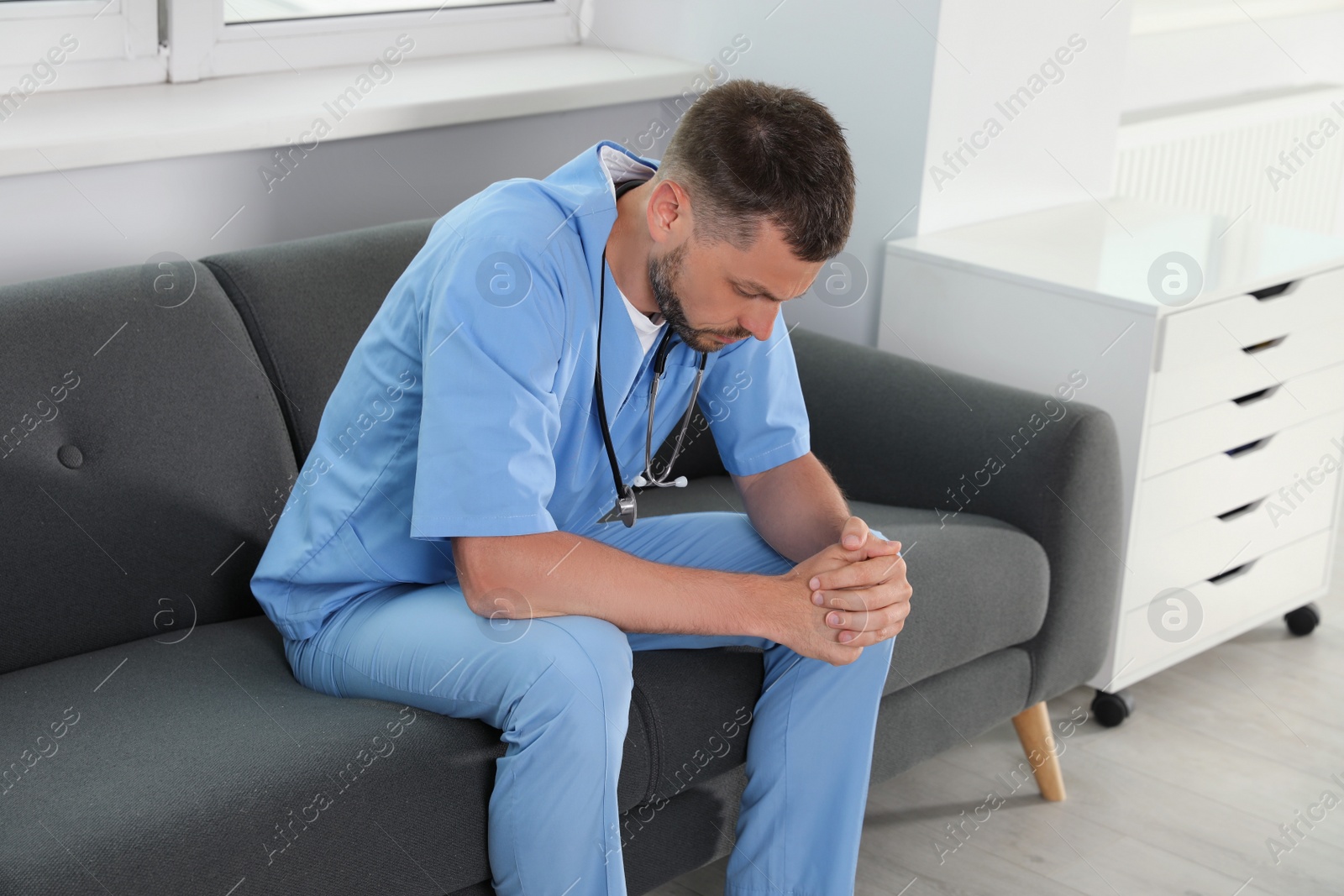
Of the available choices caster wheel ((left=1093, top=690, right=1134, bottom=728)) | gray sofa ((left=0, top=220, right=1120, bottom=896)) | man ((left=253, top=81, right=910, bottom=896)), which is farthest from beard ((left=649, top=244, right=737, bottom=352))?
caster wheel ((left=1093, top=690, right=1134, bottom=728))

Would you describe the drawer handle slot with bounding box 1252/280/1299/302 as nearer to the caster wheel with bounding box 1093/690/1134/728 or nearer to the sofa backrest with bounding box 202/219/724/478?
the caster wheel with bounding box 1093/690/1134/728

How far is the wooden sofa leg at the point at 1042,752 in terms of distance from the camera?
6.68ft

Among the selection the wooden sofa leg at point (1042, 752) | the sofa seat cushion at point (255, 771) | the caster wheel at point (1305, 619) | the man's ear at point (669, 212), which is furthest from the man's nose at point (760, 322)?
the caster wheel at point (1305, 619)

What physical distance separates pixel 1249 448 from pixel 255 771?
1726 millimetres

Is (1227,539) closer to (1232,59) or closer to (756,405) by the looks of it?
(756,405)

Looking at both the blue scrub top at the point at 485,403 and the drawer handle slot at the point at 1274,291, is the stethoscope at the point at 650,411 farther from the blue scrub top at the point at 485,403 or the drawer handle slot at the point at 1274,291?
the drawer handle slot at the point at 1274,291

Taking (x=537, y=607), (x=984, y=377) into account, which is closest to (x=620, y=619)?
(x=537, y=607)

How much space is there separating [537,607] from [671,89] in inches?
55.8

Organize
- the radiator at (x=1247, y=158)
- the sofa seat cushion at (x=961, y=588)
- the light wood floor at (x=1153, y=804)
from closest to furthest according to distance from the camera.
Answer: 1. the sofa seat cushion at (x=961, y=588)
2. the light wood floor at (x=1153, y=804)
3. the radiator at (x=1247, y=158)

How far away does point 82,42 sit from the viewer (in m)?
2.04

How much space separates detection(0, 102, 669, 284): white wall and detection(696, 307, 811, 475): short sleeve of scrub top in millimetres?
814

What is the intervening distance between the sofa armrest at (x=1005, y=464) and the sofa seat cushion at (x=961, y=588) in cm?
3

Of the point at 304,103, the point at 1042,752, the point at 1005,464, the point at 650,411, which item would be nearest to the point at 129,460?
the point at 650,411

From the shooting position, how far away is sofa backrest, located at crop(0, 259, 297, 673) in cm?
155
